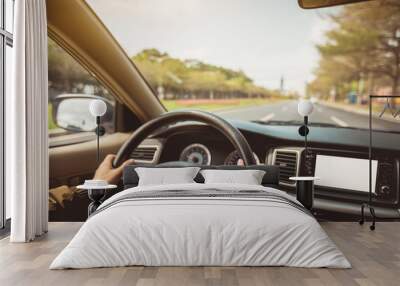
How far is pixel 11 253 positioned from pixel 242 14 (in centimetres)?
429

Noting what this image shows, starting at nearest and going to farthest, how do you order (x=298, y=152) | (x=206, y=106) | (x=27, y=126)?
(x=27, y=126) → (x=298, y=152) → (x=206, y=106)

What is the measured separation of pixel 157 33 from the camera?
291 inches

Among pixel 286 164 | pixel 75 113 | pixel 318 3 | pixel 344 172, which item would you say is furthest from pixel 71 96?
pixel 344 172

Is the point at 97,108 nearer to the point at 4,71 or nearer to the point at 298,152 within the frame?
the point at 4,71

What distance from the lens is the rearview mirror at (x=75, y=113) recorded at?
7.19 meters

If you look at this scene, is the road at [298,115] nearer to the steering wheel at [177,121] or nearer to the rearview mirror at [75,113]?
the steering wheel at [177,121]

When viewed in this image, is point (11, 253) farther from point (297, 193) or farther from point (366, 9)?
point (366, 9)

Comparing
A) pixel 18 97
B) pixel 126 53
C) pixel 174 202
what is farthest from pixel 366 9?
pixel 18 97

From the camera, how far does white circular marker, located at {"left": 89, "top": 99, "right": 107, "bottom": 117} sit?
22.6ft

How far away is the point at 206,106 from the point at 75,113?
1.76 m

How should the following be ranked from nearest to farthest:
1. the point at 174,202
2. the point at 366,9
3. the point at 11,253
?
the point at 174,202, the point at 11,253, the point at 366,9

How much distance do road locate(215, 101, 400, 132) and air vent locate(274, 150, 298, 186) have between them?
554 mm

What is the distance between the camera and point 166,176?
6473 millimetres

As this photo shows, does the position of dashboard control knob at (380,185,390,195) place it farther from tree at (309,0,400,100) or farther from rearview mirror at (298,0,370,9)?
rearview mirror at (298,0,370,9)
